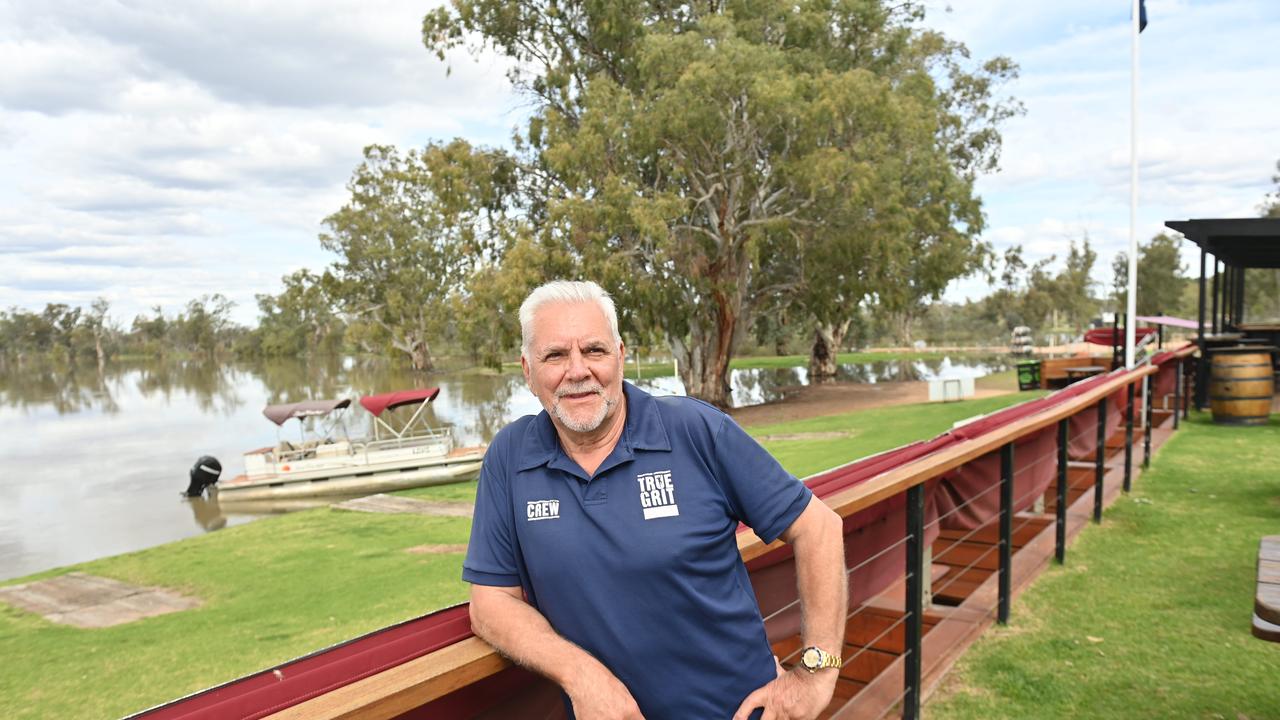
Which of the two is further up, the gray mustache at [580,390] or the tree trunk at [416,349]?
the gray mustache at [580,390]

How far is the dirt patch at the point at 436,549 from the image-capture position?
34.3ft

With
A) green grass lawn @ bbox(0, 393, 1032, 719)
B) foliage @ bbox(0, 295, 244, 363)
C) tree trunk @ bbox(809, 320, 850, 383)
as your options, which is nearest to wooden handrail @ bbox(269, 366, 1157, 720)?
green grass lawn @ bbox(0, 393, 1032, 719)

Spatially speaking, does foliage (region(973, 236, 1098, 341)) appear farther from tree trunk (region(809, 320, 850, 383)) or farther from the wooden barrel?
the wooden barrel

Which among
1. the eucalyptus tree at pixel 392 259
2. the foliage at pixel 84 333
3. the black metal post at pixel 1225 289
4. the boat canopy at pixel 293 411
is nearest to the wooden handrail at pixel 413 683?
the black metal post at pixel 1225 289

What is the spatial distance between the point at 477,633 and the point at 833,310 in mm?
23865

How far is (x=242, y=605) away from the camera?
8.97 m

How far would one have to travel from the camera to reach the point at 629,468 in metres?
1.61

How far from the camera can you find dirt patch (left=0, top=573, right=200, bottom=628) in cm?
917

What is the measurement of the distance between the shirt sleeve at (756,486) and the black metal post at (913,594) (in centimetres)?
124

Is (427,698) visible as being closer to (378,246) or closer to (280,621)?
(280,621)

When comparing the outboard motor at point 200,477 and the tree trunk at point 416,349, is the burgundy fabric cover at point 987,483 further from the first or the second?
the tree trunk at point 416,349

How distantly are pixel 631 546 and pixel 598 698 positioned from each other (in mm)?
262

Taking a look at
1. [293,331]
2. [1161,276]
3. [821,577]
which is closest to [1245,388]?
[821,577]

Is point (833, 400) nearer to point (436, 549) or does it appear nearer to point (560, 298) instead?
point (436, 549)
